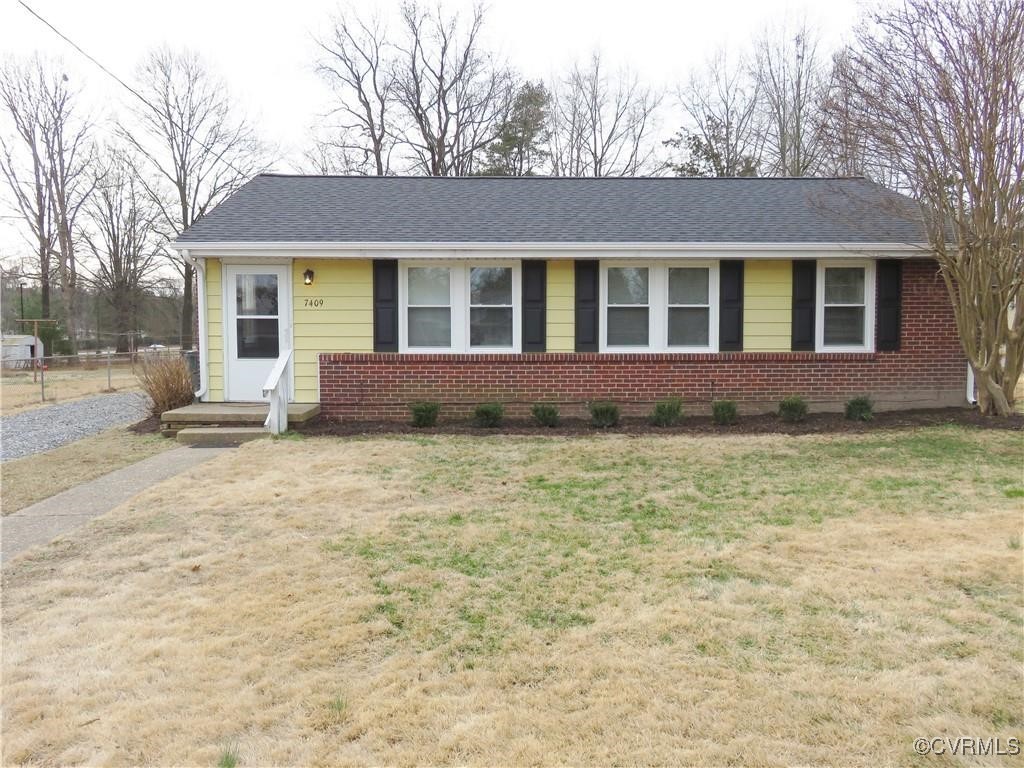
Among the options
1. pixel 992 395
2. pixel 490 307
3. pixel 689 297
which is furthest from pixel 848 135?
pixel 490 307

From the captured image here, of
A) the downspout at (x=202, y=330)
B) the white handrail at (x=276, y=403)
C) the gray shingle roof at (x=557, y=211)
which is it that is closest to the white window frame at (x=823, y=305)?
the gray shingle roof at (x=557, y=211)

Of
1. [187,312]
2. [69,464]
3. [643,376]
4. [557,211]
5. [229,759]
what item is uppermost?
[557,211]

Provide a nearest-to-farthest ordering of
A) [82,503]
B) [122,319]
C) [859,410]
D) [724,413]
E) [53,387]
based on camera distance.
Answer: [82,503] < [724,413] < [859,410] < [53,387] < [122,319]

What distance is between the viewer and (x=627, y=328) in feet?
32.7

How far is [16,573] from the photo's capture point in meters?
3.95

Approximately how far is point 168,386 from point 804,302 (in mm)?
9243

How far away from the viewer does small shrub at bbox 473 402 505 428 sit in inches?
356

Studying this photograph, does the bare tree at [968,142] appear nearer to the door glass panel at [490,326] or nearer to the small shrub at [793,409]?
the small shrub at [793,409]

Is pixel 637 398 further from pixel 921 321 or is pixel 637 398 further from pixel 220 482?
pixel 220 482

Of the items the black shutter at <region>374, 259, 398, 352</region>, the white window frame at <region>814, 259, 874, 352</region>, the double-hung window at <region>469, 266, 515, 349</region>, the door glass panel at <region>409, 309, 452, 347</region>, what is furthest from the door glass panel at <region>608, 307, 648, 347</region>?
the black shutter at <region>374, 259, 398, 352</region>

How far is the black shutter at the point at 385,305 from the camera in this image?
9734mm

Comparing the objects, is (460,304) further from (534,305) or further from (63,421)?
(63,421)

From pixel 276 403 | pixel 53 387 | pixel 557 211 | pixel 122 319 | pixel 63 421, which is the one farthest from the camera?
pixel 122 319

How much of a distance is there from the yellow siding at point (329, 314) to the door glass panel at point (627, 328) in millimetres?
3460
